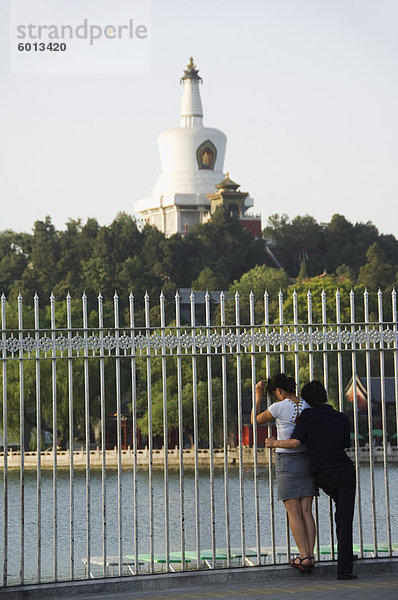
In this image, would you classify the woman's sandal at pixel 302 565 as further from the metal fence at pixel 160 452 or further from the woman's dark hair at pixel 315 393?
the metal fence at pixel 160 452

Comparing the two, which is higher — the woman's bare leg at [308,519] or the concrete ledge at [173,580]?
the woman's bare leg at [308,519]

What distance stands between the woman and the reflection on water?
6.12 metres

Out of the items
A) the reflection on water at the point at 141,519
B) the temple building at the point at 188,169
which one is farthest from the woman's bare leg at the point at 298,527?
the temple building at the point at 188,169

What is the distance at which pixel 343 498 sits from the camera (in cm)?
697

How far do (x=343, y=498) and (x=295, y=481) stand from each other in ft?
1.04

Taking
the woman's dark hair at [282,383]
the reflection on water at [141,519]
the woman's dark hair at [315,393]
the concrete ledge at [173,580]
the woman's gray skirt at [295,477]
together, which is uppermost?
the woman's dark hair at [282,383]

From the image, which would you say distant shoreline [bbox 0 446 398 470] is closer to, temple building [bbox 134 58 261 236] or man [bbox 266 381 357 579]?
man [bbox 266 381 357 579]

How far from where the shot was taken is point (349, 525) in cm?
700

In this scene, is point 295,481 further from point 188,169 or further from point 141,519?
point 188,169

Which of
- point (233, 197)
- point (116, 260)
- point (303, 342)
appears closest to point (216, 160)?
point (233, 197)

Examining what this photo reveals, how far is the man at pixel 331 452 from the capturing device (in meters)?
6.92

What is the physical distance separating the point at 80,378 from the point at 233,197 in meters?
38.3

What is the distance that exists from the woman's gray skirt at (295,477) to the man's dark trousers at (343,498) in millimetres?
83

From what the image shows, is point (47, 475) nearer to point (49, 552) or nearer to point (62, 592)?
point (49, 552)
